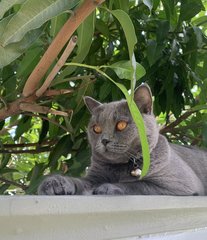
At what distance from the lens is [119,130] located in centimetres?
Result: 153

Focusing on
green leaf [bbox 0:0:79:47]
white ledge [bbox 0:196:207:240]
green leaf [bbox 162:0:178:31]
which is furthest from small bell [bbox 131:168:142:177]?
green leaf [bbox 0:0:79:47]

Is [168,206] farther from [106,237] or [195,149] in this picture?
[195,149]

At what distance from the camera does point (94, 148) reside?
1561 millimetres

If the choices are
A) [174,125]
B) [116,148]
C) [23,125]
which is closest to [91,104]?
[116,148]

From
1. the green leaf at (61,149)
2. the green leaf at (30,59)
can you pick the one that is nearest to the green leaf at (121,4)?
the green leaf at (30,59)

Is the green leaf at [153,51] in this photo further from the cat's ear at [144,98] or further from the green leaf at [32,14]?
the green leaf at [32,14]

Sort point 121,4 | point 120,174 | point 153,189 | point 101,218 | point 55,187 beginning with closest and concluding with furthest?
point 101,218 < point 55,187 < point 121,4 < point 153,189 < point 120,174

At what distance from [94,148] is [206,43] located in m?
0.63

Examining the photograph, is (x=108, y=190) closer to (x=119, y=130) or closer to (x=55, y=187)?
(x=55, y=187)

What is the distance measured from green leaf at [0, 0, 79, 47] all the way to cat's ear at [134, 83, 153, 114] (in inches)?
28.8

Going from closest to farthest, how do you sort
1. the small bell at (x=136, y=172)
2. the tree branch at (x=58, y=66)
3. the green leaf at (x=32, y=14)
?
the green leaf at (x=32, y=14) → the tree branch at (x=58, y=66) → the small bell at (x=136, y=172)

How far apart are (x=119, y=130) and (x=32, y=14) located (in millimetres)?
779

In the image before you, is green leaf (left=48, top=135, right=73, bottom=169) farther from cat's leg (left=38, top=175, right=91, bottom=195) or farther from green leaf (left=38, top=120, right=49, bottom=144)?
cat's leg (left=38, top=175, right=91, bottom=195)

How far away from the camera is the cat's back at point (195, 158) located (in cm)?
192
